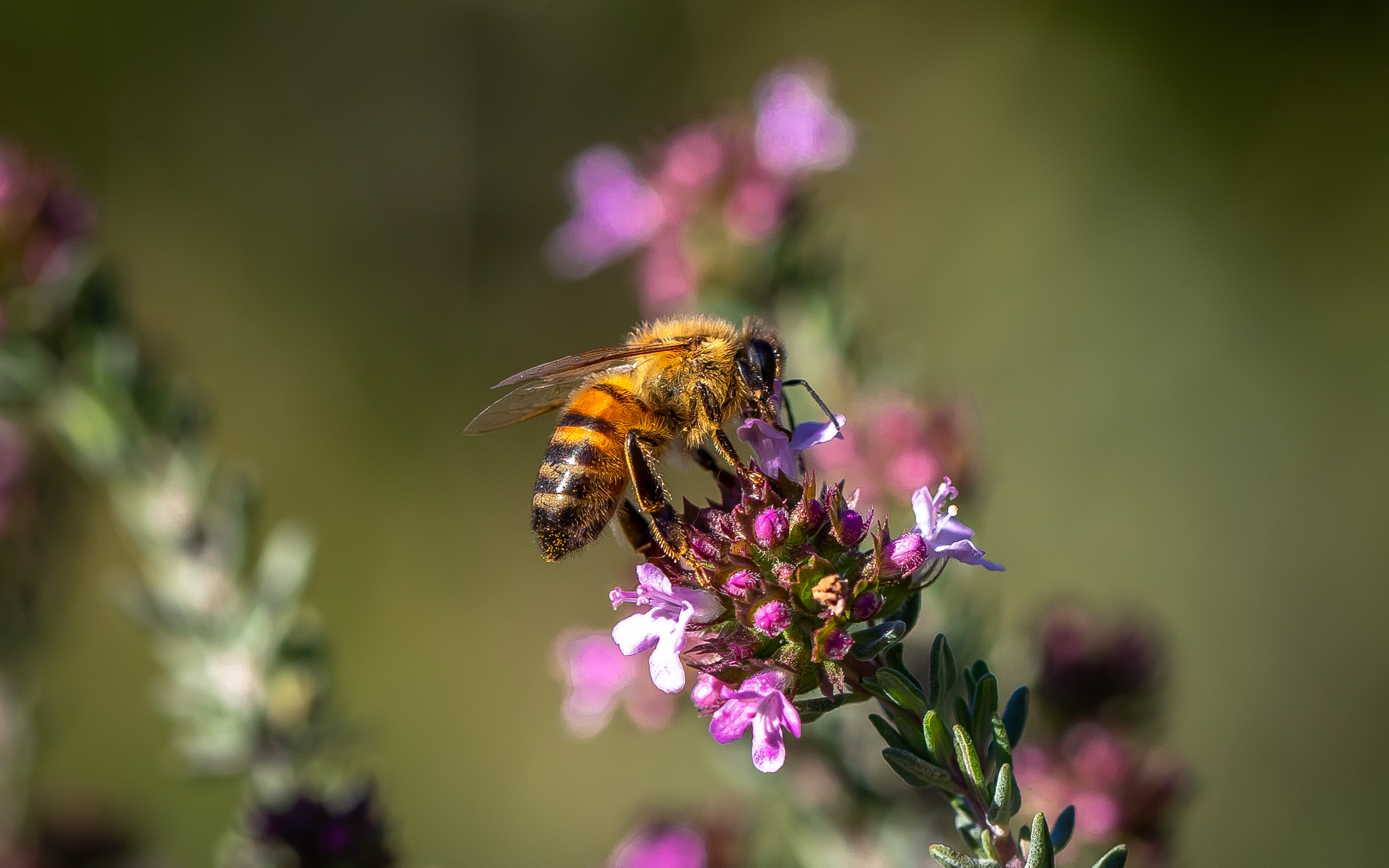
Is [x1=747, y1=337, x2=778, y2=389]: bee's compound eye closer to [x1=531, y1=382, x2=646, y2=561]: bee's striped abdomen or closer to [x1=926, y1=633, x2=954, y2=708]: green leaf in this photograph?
[x1=531, y1=382, x2=646, y2=561]: bee's striped abdomen

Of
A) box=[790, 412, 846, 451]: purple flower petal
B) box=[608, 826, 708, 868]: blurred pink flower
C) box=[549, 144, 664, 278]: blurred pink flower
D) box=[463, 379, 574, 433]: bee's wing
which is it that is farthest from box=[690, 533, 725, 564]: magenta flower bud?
box=[549, 144, 664, 278]: blurred pink flower

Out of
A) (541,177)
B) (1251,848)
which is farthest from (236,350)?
(1251,848)

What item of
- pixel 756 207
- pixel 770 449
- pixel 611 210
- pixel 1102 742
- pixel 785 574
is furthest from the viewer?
pixel 611 210

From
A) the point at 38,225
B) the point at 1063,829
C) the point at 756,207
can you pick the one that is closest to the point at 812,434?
the point at 1063,829

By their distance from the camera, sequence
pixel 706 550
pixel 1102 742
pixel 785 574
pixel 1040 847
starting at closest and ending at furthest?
pixel 1040 847
pixel 785 574
pixel 706 550
pixel 1102 742

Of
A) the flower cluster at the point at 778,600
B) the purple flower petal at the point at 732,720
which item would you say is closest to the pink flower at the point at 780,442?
the flower cluster at the point at 778,600

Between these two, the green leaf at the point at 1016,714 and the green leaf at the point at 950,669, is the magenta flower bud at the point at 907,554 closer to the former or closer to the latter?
the green leaf at the point at 950,669

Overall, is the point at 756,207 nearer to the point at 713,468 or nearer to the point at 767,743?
the point at 713,468
